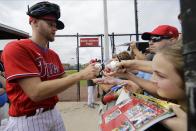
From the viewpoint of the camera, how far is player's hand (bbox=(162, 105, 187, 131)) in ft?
4.81

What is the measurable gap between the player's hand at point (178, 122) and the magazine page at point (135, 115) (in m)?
0.02

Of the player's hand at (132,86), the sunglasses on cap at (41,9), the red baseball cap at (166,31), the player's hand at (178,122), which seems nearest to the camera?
the player's hand at (178,122)

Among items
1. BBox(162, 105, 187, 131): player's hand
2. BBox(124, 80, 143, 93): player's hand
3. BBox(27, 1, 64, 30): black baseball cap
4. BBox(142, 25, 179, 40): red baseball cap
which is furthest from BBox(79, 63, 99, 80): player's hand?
BBox(142, 25, 179, 40): red baseball cap

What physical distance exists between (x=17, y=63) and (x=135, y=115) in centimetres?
144

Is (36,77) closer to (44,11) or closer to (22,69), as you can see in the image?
(22,69)

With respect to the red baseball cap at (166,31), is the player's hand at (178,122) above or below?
below

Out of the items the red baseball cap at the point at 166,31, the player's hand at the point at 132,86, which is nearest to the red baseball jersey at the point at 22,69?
the player's hand at the point at 132,86

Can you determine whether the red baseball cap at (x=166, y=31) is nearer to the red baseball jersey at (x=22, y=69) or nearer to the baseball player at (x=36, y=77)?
the baseball player at (x=36, y=77)

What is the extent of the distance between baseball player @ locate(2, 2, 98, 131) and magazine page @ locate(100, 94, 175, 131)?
96cm

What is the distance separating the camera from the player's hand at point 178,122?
1.47 m

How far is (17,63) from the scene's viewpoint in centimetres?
274

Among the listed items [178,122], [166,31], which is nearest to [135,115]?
[178,122]

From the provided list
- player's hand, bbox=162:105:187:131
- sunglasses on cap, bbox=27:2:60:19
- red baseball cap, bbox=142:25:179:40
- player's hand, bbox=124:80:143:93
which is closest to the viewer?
player's hand, bbox=162:105:187:131

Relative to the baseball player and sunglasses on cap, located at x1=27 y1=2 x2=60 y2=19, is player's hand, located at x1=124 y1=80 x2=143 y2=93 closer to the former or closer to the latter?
the baseball player
